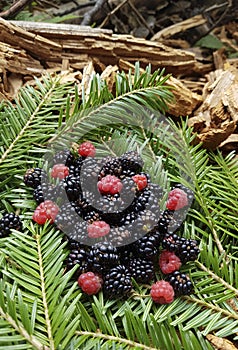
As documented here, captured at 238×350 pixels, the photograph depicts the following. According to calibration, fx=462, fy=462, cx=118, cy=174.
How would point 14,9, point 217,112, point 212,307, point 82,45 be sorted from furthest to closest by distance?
point 14,9 → point 82,45 → point 217,112 → point 212,307

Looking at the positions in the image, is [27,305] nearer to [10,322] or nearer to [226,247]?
[10,322]

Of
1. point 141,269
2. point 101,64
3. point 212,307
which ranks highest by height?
point 101,64

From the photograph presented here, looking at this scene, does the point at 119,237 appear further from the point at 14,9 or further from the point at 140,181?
the point at 14,9

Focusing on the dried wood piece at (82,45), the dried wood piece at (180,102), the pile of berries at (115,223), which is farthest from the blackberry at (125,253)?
the dried wood piece at (82,45)

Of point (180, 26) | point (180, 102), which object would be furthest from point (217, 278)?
point (180, 26)

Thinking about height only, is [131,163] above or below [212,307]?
above

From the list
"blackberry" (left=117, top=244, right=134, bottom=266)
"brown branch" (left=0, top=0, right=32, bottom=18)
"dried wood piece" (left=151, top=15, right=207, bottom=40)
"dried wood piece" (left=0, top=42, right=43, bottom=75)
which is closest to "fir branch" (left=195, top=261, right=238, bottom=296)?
"blackberry" (left=117, top=244, right=134, bottom=266)

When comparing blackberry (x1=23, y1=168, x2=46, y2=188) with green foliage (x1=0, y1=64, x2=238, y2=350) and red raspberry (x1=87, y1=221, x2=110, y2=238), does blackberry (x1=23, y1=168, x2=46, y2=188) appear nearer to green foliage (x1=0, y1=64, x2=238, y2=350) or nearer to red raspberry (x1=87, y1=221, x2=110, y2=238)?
green foliage (x1=0, y1=64, x2=238, y2=350)

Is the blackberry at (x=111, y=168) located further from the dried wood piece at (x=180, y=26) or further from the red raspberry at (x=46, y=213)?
the dried wood piece at (x=180, y=26)
